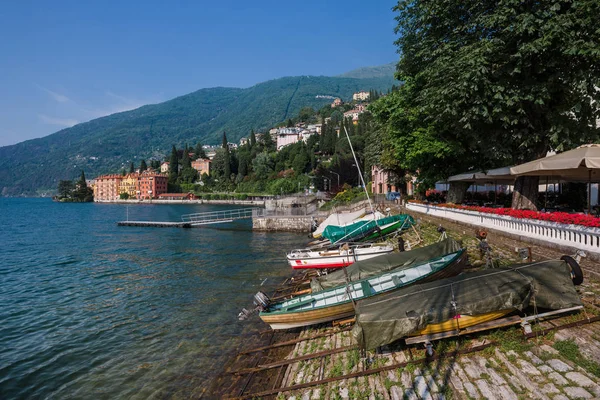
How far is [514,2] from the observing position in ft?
43.1

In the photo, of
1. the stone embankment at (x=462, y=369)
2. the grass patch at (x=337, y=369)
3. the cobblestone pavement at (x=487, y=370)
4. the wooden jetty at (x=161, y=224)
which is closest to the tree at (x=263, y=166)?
the wooden jetty at (x=161, y=224)

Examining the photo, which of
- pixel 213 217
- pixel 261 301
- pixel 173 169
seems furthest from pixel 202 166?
pixel 261 301

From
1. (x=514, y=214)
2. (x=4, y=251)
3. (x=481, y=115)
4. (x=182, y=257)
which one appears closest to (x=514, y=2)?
(x=481, y=115)

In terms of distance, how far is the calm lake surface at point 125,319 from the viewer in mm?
9312

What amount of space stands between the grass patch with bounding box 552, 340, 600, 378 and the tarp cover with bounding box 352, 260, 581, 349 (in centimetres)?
83

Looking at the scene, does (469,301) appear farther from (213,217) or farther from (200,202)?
(200,202)

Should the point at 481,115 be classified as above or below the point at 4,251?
above

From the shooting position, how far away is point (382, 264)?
39.4 feet

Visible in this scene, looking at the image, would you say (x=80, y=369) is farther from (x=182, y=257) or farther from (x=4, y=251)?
(x=4, y=251)

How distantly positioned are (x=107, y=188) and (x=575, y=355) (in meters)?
200

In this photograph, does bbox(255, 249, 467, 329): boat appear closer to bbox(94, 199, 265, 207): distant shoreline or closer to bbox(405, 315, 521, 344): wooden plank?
bbox(405, 315, 521, 344): wooden plank

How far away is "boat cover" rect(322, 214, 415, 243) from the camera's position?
22.1 m

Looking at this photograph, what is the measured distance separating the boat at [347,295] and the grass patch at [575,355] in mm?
4332

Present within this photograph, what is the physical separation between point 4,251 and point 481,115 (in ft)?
137
